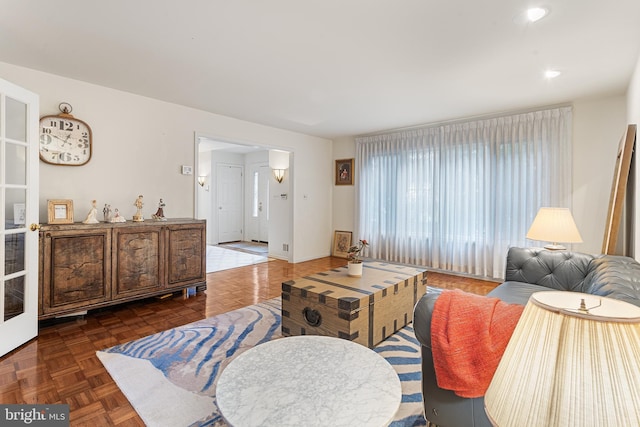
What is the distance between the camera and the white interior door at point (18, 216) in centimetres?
245

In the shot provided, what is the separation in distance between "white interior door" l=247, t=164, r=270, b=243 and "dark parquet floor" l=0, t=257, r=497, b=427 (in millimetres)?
3735

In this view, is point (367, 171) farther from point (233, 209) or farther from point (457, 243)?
point (233, 209)

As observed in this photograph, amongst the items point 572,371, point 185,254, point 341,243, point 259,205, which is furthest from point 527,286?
point 259,205

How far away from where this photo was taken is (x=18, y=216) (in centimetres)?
259

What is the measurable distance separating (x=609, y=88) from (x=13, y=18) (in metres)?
5.56

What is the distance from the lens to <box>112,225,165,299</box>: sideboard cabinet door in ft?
10.8

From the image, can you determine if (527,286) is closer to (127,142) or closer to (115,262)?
(115,262)

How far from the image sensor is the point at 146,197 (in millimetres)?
3996

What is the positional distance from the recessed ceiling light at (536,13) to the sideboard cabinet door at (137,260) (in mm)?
3879

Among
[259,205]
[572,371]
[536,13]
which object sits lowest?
[572,371]

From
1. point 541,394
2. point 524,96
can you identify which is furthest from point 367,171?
point 541,394

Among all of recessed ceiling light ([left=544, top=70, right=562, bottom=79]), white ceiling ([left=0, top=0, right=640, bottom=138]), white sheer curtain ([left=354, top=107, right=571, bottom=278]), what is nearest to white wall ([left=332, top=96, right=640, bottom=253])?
white sheer curtain ([left=354, top=107, right=571, bottom=278])

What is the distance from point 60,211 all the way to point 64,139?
0.80 metres

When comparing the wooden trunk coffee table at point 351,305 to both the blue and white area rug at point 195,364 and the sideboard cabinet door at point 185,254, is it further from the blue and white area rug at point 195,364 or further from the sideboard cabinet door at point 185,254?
the sideboard cabinet door at point 185,254
